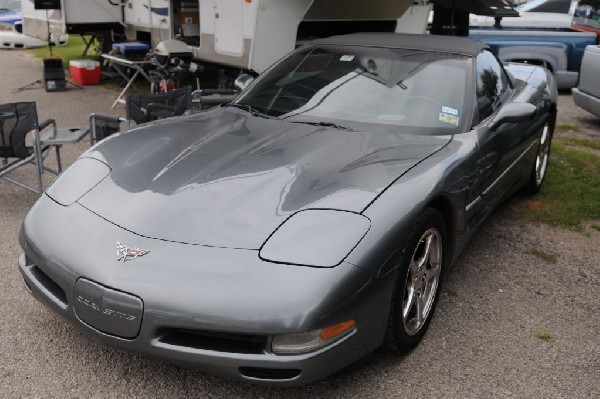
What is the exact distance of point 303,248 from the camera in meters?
2.43

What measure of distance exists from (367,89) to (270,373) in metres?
2.02

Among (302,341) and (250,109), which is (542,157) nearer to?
(250,109)

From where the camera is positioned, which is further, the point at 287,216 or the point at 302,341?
the point at 287,216

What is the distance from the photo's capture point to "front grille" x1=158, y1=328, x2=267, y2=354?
2.30 m

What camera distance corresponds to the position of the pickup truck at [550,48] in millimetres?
9898

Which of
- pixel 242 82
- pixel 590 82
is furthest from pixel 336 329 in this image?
pixel 590 82

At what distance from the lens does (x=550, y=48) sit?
32.6 ft

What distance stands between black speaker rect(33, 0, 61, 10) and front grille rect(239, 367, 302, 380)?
8.68m

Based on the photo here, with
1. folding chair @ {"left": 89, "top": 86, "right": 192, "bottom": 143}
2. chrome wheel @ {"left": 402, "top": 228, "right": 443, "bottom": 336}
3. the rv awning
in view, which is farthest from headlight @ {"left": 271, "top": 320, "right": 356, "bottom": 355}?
the rv awning

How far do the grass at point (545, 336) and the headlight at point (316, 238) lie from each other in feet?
4.39

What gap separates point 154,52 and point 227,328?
6.90 m

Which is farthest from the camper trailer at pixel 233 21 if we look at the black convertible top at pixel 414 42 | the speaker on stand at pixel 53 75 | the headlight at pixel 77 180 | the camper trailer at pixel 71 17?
the headlight at pixel 77 180

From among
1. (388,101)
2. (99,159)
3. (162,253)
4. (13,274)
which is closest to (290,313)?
(162,253)

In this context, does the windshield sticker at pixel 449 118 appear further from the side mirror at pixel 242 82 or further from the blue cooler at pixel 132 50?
the blue cooler at pixel 132 50
